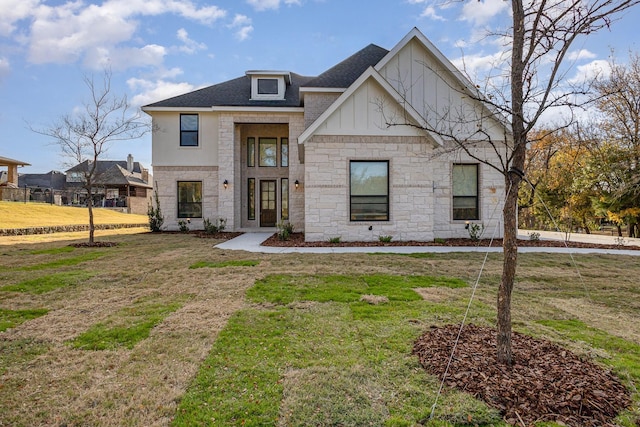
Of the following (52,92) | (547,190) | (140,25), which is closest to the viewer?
(140,25)

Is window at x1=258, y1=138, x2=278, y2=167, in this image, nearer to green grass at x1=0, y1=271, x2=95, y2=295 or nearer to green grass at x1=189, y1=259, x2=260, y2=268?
green grass at x1=189, y1=259, x2=260, y2=268

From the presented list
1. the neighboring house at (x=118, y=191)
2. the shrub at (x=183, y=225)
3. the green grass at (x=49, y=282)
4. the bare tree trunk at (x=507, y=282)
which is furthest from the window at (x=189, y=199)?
the bare tree trunk at (x=507, y=282)

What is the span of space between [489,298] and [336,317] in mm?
2707

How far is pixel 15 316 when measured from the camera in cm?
455

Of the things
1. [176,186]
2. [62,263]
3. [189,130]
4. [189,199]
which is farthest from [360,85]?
[176,186]

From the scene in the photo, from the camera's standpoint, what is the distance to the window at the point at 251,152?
18.4 m

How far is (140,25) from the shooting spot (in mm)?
12680

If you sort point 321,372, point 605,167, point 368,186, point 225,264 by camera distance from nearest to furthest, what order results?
point 321,372, point 225,264, point 368,186, point 605,167

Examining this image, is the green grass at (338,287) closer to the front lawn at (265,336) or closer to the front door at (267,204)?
the front lawn at (265,336)

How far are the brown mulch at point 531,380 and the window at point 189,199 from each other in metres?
15.8

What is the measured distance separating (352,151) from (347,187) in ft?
4.04

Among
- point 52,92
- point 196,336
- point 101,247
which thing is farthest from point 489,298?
point 52,92

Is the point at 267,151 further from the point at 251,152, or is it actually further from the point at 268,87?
the point at 268,87

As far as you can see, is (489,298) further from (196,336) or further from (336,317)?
(196,336)
